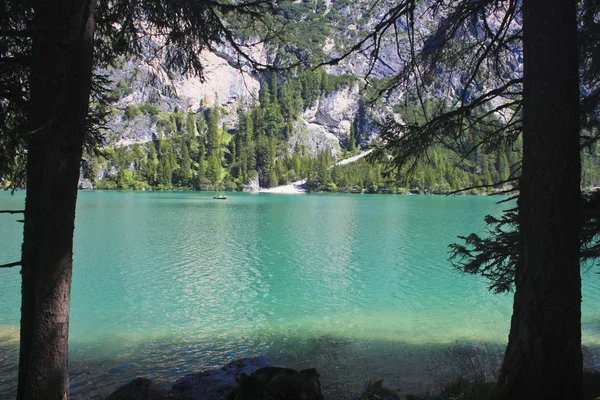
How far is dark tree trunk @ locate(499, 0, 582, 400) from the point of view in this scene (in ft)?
9.14

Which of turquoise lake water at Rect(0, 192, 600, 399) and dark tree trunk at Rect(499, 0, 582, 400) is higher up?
dark tree trunk at Rect(499, 0, 582, 400)

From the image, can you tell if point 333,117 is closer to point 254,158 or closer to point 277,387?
point 254,158

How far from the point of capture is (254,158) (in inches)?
5945

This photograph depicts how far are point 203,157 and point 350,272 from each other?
478ft

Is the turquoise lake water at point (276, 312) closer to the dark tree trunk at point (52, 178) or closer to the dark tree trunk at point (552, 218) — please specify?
the dark tree trunk at point (52, 178)

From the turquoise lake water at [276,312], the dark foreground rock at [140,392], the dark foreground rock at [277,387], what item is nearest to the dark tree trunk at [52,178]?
the dark foreground rock at [140,392]

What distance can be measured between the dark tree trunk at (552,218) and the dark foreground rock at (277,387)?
192 centimetres

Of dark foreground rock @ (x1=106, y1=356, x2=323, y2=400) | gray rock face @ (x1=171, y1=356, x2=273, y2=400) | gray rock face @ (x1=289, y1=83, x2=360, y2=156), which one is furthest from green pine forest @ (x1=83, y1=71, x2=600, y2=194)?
dark foreground rock @ (x1=106, y1=356, x2=323, y2=400)

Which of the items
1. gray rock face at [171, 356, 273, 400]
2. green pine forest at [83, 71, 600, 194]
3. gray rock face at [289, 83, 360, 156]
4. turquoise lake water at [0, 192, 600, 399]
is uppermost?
gray rock face at [289, 83, 360, 156]

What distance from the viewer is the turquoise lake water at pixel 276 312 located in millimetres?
7887

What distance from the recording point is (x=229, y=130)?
584ft

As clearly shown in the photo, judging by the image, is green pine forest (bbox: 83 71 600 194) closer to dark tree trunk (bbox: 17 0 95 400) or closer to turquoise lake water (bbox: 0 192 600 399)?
turquoise lake water (bbox: 0 192 600 399)

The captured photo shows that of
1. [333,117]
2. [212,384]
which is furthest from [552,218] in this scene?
[333,117]

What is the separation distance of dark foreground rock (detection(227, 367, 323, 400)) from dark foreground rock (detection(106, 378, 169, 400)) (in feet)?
3.47
